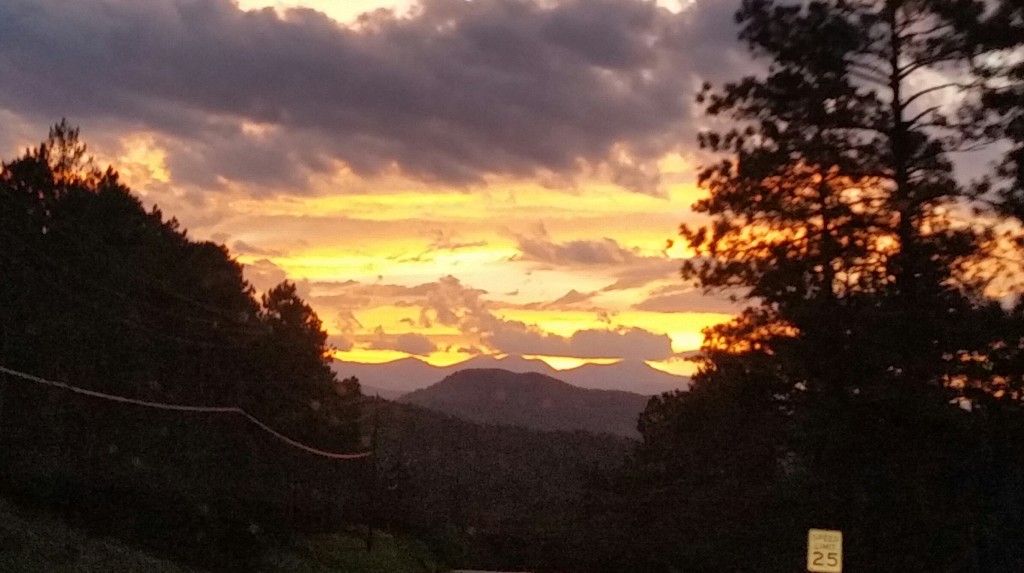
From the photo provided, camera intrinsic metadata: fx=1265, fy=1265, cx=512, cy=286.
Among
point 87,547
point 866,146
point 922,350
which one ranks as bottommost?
point 87,547

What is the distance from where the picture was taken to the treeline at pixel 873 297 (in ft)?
94.0

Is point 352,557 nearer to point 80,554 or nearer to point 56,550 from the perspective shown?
point 80,554

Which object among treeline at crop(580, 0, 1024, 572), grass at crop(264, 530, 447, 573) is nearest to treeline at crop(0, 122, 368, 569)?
grass at crop(264, 530, 447, 573)

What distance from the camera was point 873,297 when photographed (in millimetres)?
29656

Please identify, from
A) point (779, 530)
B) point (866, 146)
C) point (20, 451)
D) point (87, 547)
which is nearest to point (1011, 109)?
point (866, 146)

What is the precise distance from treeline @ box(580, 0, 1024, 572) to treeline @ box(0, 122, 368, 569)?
57.2ft

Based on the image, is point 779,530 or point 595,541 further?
point 595,541

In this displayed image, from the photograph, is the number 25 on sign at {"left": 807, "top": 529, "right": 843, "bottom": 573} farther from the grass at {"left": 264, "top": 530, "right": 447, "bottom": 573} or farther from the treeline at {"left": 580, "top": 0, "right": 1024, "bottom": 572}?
the grass at {"left": 264, "top": 530, "right": 447, "bottom": 573}

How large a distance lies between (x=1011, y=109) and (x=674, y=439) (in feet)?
61.0

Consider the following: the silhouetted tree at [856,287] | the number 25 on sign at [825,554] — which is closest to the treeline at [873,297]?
the silhouetted tree at [856,287]

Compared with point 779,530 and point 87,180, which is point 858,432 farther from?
point 87,180

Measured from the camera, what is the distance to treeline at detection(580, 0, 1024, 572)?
2866 centimetres

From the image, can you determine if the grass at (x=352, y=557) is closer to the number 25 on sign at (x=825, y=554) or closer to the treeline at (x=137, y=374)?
the treeline at (x=137, y=374)

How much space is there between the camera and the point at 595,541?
54.6m
